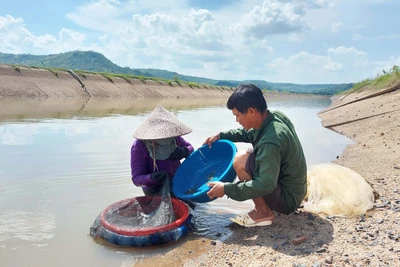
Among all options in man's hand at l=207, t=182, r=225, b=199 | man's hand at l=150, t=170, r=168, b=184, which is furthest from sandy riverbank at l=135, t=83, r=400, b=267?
man's hand at l=150, t=170, r=168, b=184

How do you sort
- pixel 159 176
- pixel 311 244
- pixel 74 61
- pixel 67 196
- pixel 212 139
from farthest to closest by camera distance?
pixel 74 61 → pixel 67 196 → pixel 212 139 → pixel 159 176 → pixel 311 244

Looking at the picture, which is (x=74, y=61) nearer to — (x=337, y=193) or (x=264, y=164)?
(x=337, y=193)

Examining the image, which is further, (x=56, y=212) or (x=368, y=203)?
(x=56, y=212)

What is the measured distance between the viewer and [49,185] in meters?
5.27

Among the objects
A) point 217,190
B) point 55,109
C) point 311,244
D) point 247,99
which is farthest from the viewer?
point 55,109

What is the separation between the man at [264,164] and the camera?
3.12 m

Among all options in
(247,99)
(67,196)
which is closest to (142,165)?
(67,196)

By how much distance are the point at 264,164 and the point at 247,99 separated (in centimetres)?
61

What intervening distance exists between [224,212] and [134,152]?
1.37 meters

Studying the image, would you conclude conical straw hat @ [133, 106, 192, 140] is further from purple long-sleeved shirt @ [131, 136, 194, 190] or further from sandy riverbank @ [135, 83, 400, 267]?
sandy riverbank @ [135, 83, 400, 267]

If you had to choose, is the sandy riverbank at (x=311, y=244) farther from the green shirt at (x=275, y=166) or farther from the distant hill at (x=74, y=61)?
the distant hill at (x=74, y=61)

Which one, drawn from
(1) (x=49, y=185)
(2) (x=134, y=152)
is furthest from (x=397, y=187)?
(1) (x=49, y=185)

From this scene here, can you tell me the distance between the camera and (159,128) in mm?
4066

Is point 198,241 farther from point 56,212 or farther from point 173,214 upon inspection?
point 56,212
